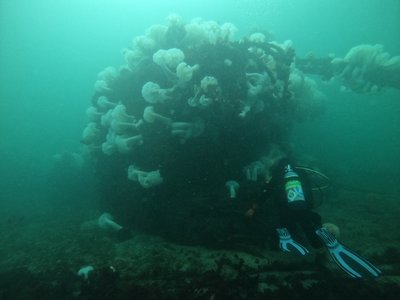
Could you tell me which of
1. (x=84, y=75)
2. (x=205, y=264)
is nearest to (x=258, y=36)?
(x=205, y=264)

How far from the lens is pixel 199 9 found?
57.8 m

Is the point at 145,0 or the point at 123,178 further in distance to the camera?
the point at 145,0

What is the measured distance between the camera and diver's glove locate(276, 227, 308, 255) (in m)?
4.25

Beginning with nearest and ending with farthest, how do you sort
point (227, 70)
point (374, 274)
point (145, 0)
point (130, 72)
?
point (374, 274) → point (227, 70) → point (130, 72) → point (145, 0)

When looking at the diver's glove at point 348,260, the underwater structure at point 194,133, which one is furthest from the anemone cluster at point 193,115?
Answer: the diver's glove at point 348,260

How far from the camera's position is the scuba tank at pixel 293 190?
14.3ft

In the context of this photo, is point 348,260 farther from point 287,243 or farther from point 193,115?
point 193,115

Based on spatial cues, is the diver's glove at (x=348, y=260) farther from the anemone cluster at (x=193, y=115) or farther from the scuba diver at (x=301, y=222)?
the anemone cluster at (x=193, y=115)

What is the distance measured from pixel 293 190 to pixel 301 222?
502 millimetres

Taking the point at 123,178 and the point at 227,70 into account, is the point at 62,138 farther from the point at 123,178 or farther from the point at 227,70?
the point at 227,70

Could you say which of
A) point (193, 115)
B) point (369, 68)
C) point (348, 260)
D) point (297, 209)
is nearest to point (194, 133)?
point (193, 115)

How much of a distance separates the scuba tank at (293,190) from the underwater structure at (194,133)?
771mm

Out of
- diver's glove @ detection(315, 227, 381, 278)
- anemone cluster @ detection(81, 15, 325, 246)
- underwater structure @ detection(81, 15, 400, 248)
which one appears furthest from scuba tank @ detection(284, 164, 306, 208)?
anemone cluster @ detection(81, 15, 325, 246)

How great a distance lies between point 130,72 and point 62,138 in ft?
72.5
